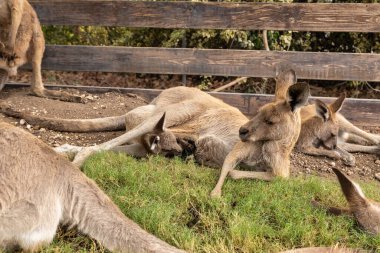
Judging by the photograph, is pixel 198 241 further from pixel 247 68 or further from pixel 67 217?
Result: pixel 247 68

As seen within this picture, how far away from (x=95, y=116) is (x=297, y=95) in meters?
3.18

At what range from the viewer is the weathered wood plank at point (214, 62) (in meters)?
7.76

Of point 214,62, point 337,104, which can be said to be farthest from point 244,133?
point 214,62

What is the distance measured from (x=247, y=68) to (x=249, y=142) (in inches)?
93.1

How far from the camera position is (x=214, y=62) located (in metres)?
7.98

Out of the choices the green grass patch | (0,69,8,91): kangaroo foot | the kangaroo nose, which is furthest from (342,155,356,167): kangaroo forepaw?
(0,69,8,91): kangaroo foot

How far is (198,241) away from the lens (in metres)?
4.31

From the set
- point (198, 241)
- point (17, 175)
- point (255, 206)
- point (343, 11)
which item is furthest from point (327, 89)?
point (17, 175)

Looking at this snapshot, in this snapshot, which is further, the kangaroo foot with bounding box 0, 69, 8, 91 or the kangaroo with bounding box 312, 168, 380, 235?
the kangaroo foot with bounding box 0, 69, 8, 91

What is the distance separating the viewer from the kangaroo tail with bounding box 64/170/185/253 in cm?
380

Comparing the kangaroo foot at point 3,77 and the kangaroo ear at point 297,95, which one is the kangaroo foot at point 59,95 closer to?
Result: the kangaroo foot at point 3,77

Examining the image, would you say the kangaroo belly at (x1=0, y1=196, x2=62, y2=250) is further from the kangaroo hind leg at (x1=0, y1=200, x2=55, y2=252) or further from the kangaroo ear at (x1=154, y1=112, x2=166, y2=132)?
the kangaroo ear at (x1=154, y1=112, x2=166, y2=132)

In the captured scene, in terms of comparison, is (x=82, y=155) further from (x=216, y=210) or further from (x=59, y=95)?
(x=59, y=95)

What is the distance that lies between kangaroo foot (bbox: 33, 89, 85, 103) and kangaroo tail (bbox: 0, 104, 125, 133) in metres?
0.79
